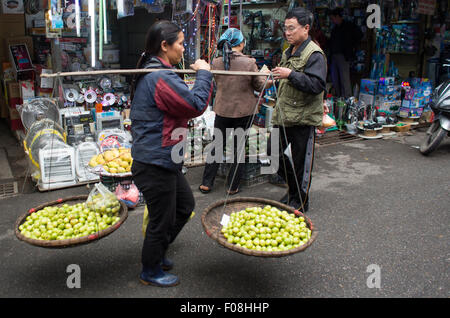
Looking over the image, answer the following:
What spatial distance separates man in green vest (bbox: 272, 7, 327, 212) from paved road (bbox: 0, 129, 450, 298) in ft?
1.93

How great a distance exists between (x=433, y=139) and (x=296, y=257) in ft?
11.8

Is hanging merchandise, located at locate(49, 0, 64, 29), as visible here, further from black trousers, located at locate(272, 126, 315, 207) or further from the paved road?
black trousers, located at locate(272, 126, 315, 207)

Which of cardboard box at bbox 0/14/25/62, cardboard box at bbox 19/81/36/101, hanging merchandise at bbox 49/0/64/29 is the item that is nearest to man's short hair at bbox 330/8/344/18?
hanging merchandise at bbox 49/0/64/29

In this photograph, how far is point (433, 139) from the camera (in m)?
5.67

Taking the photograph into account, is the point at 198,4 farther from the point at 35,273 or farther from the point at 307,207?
the point at 35,273

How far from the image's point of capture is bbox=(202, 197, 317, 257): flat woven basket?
7.68ft

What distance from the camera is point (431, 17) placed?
751 cm

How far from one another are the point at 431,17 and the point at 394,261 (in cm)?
611

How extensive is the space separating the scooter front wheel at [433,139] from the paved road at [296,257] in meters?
1.16

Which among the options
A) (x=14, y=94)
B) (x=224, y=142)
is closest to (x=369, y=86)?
(x=224, y=142)

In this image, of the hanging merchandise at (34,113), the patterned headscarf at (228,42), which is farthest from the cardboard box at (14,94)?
the patterned headscarf at (228,42)

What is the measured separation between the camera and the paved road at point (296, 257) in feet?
9.12

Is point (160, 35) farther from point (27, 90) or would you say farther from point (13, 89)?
point (13, 89)

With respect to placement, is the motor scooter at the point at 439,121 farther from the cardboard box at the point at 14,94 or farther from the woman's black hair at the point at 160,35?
the cardboard box at the point at 14,94
